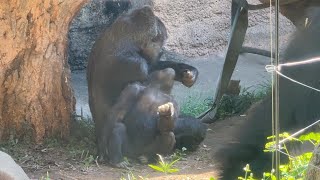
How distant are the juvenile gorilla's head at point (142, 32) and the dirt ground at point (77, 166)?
0.78 meters

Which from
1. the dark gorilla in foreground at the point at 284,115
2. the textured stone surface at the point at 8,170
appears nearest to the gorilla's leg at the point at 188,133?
the textured stone surface at the point at 8,170

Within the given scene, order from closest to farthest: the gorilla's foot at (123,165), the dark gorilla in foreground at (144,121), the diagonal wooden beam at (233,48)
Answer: the gorilla's foot at (123,165) → the dark gorilla in foreground at (144,121) → the diagonal wooden beam at (233,48)

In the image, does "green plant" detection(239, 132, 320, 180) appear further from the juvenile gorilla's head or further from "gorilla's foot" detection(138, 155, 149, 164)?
the juvenile gorilla's head

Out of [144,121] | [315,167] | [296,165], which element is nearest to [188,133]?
[144,121]

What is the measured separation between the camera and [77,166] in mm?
4582

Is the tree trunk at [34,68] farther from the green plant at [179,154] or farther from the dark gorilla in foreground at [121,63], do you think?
the green plant at [179,154]

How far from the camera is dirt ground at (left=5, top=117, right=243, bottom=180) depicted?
14.4ft

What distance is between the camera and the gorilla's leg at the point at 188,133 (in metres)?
5.10

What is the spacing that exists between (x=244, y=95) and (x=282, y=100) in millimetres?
3294

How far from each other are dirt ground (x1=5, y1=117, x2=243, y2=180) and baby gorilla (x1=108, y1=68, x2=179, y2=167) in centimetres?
14

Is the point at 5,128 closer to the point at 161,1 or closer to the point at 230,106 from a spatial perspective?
the point at 230,106

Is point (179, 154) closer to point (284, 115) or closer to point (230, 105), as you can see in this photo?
point (230, 105)

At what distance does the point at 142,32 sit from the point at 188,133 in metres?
0.80

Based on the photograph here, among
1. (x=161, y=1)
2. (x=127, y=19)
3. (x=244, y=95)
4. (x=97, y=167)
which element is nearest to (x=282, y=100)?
(x=97, y=167)
